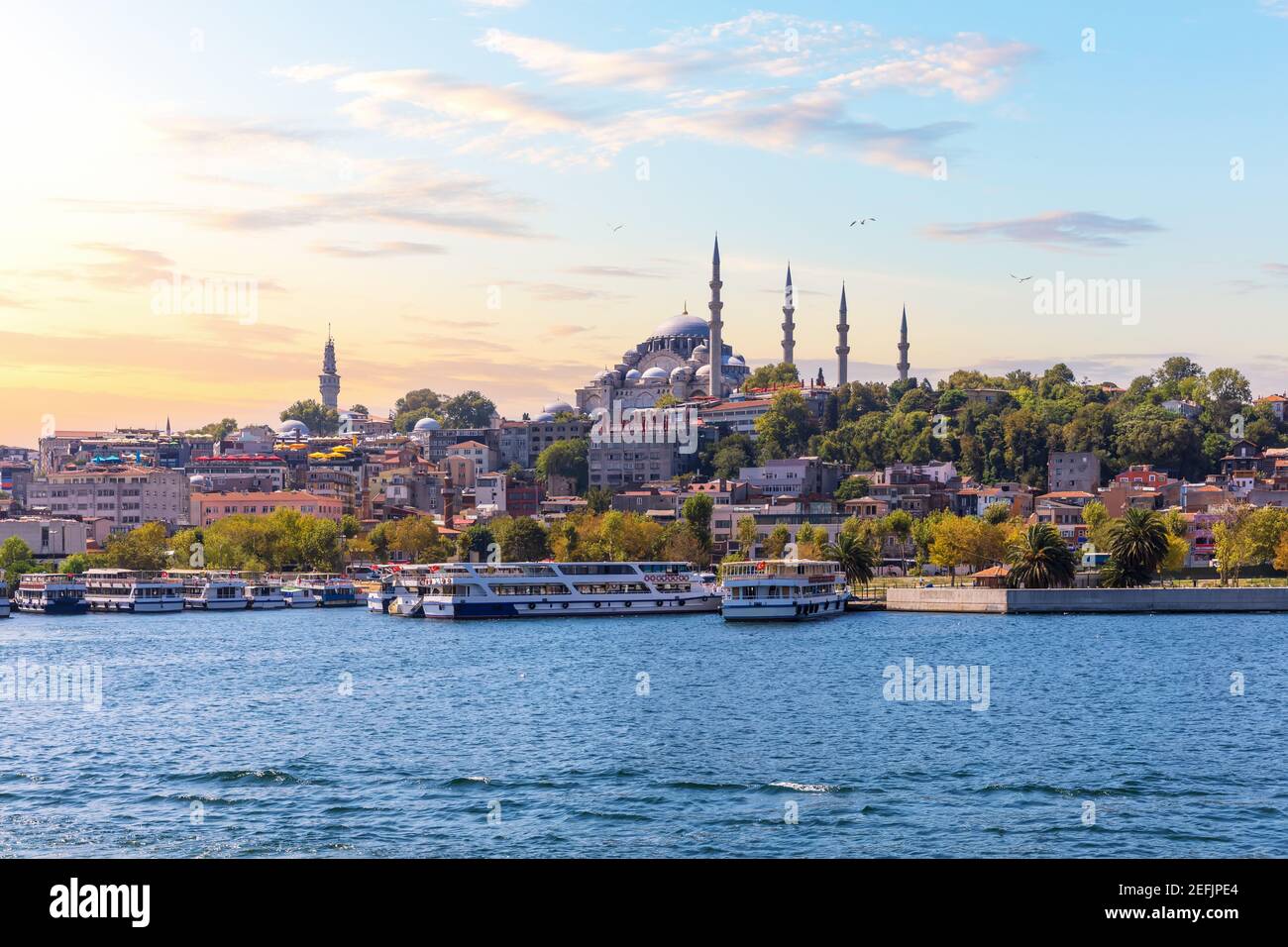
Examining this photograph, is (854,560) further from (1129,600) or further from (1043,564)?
(1129,600)

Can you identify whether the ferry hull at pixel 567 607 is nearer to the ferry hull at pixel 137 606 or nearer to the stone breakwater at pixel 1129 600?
the stone breakwater at pixel 1129 600

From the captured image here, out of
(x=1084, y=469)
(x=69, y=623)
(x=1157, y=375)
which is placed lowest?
(x=69, y=623)

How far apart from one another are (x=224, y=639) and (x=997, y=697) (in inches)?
1190

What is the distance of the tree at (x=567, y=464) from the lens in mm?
126312

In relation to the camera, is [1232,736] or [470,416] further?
[470,416]

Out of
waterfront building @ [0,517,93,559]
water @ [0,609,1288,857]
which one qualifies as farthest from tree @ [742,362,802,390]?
water @ [0,609,1288,857]

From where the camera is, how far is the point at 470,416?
17588 centimetres

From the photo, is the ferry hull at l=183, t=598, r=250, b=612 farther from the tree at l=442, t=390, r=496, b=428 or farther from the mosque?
the tree at l=442, t=390, r=496, b=428

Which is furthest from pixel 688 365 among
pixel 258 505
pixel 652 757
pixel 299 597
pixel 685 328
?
pixel 652 757

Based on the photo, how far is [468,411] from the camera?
176 m

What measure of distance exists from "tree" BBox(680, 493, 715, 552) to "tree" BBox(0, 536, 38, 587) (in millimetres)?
39416

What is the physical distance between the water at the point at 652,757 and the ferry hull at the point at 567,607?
1923cm

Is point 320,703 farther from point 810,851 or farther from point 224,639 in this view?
point 224,639
